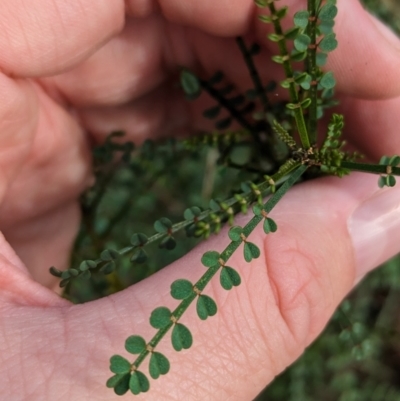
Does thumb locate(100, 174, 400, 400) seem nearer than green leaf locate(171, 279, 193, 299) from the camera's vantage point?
No

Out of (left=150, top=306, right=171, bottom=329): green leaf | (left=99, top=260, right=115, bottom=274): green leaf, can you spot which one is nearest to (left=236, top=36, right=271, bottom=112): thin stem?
(left=99, top=260, right=115, bottom=274): green leaf

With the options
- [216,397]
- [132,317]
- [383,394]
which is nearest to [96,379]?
[132,317]

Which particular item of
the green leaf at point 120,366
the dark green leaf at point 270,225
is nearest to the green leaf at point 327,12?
the dark green leaf at point 270,225

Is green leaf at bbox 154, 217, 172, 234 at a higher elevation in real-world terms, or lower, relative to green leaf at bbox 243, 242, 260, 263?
lower

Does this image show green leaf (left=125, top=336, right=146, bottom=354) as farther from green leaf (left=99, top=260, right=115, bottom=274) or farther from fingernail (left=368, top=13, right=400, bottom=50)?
fingernail (left=368, top=13, right=400, bottom=50)

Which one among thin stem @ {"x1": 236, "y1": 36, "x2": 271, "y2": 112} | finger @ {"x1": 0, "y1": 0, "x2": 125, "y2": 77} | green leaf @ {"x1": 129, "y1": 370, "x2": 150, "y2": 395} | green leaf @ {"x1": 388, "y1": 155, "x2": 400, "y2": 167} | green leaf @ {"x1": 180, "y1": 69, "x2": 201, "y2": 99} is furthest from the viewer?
green leaf @ {"x1": 180, "y1": 69, "x2": 201, "y2": 99}
